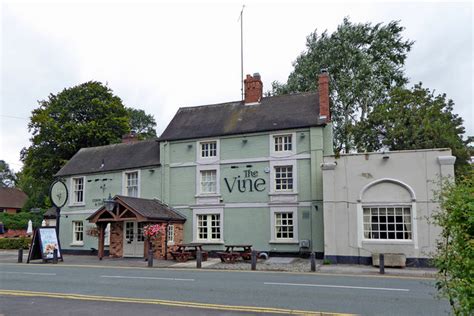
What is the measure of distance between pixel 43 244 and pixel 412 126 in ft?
79.7

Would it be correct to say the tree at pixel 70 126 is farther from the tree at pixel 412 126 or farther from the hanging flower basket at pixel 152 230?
the tree at pixel 412 126

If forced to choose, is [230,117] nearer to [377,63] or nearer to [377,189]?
[377,189]

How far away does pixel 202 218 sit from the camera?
82.2ft

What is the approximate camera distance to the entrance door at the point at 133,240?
24.5 m

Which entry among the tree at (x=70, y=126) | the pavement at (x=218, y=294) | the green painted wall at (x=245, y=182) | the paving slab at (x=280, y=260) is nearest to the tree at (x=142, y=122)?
the tree at (x=70, y=126)

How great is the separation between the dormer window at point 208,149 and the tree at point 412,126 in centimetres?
1253

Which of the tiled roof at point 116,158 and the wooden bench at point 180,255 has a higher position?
the tiled roof at point 116,158

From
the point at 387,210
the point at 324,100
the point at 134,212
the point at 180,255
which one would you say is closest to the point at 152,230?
the point at 134,212

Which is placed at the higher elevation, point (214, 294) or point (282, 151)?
point (282, 151)

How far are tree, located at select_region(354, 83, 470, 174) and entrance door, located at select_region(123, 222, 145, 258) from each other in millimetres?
17724

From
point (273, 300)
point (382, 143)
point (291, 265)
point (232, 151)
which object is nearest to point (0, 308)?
point (273, 300)

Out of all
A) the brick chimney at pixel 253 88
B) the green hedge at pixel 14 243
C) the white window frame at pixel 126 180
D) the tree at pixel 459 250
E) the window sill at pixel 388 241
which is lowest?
the green hedge at pixel 14 243

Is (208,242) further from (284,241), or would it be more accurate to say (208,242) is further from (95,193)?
(95,193)

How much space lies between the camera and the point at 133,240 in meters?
24.9
